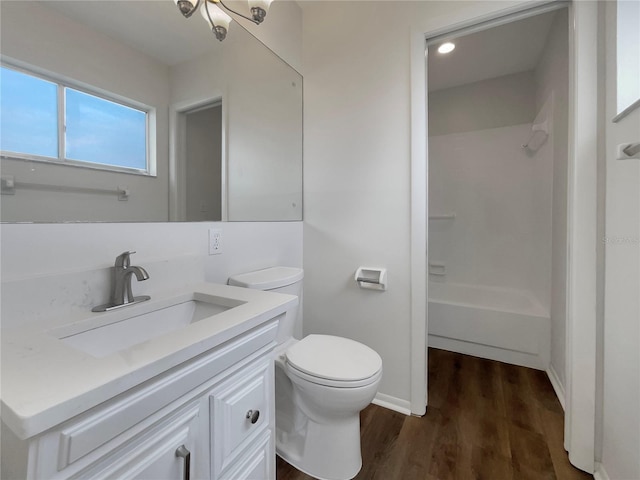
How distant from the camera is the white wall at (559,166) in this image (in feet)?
5.34

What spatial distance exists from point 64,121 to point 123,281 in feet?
1.68

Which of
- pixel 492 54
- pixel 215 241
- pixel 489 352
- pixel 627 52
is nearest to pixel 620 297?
pixel 627 52

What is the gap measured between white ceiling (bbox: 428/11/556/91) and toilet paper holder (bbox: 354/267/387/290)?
5.55ft

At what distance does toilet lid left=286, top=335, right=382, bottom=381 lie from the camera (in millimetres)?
1106

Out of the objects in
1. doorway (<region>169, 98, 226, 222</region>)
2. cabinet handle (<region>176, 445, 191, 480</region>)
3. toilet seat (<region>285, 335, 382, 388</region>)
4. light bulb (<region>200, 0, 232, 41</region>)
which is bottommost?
toilet seat (<region>285, 335, 382, 388</region>)

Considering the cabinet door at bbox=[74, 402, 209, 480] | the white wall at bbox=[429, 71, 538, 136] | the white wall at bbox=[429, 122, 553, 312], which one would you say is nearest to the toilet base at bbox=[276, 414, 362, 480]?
the cabinet door at bbox=[74, 402, 209, 480]

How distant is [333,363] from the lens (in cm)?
117

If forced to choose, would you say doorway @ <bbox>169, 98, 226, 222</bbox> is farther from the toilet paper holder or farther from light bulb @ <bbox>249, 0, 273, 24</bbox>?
the toilet paper holder

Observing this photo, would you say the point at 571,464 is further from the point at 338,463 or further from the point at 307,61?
the point at 307,61

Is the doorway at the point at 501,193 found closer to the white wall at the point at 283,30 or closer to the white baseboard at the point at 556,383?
the white baseboard at the point at 556,383

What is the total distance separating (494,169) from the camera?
2.62m

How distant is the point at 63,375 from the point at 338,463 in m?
1.12

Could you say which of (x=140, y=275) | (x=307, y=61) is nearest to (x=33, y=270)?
(x=140, y=275)

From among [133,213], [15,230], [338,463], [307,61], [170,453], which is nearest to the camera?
[170,453]
